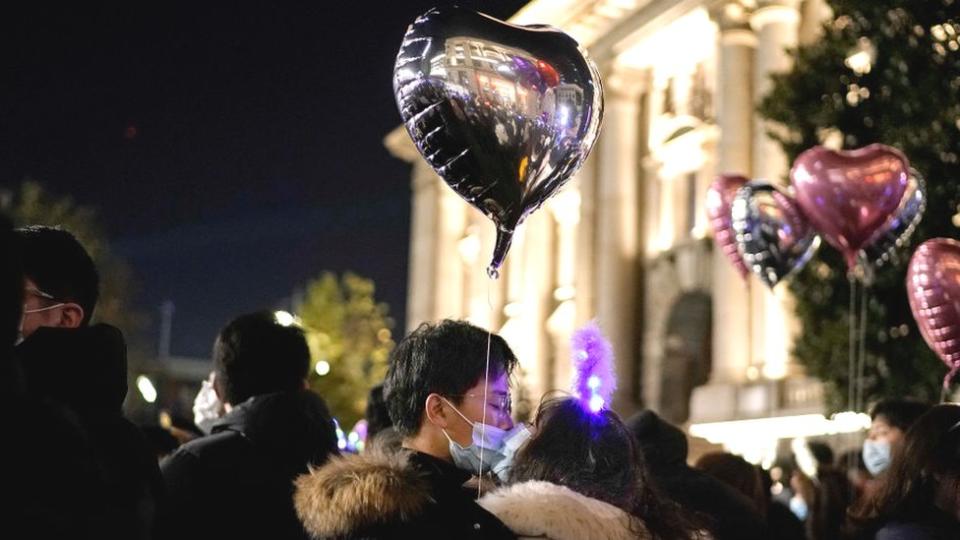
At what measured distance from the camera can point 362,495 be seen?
9.66 feet

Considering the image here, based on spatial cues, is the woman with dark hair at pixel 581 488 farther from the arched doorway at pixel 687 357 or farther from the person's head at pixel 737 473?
the arched doorway at pixel 687 357

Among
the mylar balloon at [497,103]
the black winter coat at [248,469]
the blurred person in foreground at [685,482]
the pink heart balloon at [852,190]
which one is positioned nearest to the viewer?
the black winter coat at [248,469]

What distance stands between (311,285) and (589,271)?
913 inches

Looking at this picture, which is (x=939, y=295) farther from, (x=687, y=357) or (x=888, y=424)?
(x=687, y=357)

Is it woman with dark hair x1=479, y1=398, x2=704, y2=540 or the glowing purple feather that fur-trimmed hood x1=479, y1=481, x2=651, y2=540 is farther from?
the glowing purple feather

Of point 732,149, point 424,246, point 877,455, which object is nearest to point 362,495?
point 877,455

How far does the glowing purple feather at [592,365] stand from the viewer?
3776mm

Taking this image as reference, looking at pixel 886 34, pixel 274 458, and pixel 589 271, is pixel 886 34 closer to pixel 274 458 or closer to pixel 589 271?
pixel 274 458

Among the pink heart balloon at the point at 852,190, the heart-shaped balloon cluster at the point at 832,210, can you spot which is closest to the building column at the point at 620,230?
the heart-shaped balloon cluster at the point at 832,210

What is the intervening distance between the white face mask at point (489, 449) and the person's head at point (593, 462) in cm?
13

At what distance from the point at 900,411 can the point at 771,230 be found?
635cm

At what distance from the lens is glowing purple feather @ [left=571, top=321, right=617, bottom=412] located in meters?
3.78

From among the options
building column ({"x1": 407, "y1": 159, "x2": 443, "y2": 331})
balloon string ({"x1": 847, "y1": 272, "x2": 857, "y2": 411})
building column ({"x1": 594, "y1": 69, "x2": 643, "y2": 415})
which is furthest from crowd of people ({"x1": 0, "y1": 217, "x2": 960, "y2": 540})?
building column ({"x1": 407, "y1": 159, "x2": 443, "y2": 331})

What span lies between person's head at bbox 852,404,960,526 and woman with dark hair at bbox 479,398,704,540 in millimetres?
967
